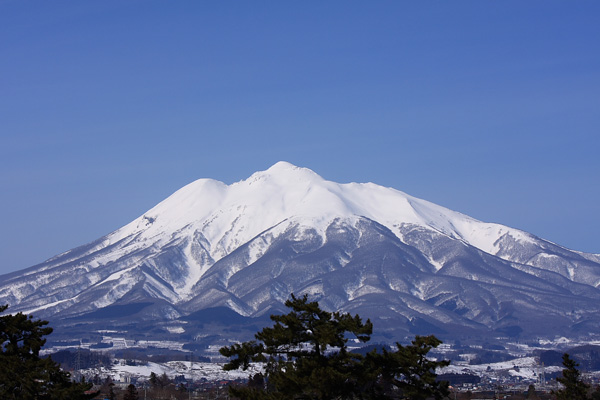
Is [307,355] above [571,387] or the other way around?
above

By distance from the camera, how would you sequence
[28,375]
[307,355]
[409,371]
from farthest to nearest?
1. [28,375]
2. [409,371]
3. [307,355]

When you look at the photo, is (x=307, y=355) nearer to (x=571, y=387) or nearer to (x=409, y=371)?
(x=409, y=371)

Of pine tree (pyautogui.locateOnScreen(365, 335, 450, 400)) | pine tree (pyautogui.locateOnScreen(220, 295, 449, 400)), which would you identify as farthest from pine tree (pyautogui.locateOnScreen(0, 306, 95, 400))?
pine tree (pyautogui.locateOnScreen(365, 335, 450, 400))

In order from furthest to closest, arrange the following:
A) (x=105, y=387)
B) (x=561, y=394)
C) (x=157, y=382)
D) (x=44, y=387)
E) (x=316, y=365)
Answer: (x=157, y=382) < (x=105, y=387) < (x=561, y=394) < (x=44, y=387) < (x=316, y=365)

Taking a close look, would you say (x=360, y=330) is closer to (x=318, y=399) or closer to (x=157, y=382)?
(x=318, y=399)

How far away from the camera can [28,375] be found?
40781 mm

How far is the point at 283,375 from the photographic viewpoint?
36.4 meters

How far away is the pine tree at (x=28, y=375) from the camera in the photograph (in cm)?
4091

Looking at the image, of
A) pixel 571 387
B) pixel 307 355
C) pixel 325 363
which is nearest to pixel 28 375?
pixel 307 355

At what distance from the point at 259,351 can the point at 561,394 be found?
28.8 metres

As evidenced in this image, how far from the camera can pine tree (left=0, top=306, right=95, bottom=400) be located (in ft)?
134

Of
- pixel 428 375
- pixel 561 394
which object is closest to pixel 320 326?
pixel 428 375

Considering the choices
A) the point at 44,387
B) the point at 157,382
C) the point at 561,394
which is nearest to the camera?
the point at 44,387

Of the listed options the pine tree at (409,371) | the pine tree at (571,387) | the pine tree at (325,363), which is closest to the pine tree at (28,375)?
the pine tree at (325,363)
